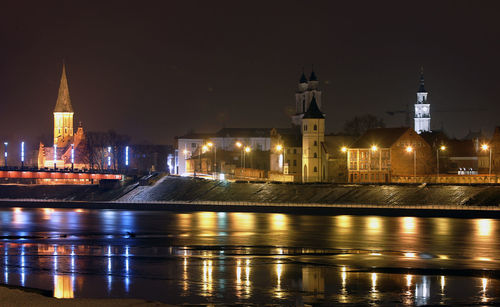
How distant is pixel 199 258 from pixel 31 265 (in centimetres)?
886

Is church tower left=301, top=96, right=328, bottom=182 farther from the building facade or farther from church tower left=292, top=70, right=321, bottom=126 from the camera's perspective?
church tower left=292, top=70, right=321, bottom=126

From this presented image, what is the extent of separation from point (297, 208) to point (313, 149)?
154 ft

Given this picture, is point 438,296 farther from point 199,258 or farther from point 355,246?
point 355,246

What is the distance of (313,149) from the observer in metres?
142

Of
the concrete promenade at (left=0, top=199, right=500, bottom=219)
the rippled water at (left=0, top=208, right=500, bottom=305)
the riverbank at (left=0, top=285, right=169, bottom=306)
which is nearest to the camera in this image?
the riverbank at (left=0, top=285, right=169, bottom=306)

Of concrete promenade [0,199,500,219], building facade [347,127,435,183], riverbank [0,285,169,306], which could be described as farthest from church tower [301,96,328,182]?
riverbank [0,285,169,306]

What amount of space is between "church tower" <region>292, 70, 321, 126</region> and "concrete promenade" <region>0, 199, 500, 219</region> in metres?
74.9

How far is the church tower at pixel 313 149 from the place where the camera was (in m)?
141

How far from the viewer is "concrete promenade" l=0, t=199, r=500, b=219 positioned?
3282 inches

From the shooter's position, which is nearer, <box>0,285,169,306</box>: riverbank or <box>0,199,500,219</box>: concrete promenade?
<box>0,285,169,306</box>: riverbank

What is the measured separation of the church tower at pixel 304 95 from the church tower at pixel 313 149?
43.3 meters

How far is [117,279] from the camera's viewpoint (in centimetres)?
3812

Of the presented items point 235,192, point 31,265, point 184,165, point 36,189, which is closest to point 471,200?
point 235,192

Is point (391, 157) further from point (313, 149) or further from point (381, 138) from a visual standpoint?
point (313, 149)
